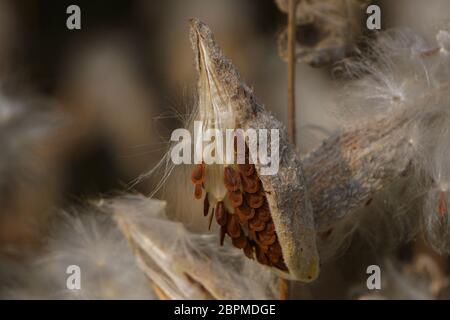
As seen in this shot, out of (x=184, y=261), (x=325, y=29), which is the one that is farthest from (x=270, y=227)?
(x=325, y=29)

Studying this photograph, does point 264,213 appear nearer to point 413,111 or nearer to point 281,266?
point 281,266

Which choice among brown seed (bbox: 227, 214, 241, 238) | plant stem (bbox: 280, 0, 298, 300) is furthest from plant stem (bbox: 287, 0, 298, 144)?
brown seed (bbox: 227, 214, 241, 238)

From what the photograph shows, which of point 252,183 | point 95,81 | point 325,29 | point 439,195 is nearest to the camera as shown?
point 252,183

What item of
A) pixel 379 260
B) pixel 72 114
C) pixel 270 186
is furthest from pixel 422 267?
pixel 72 114

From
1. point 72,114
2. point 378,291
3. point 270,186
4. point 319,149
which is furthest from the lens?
point 72,114

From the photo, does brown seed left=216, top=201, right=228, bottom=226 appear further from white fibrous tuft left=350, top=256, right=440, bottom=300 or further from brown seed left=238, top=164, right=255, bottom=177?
white fibrous tuft left=350, top=256, right=440, bottom=300

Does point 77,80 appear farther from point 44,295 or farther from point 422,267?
point 422,267

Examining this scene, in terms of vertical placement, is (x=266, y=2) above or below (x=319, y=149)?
above
